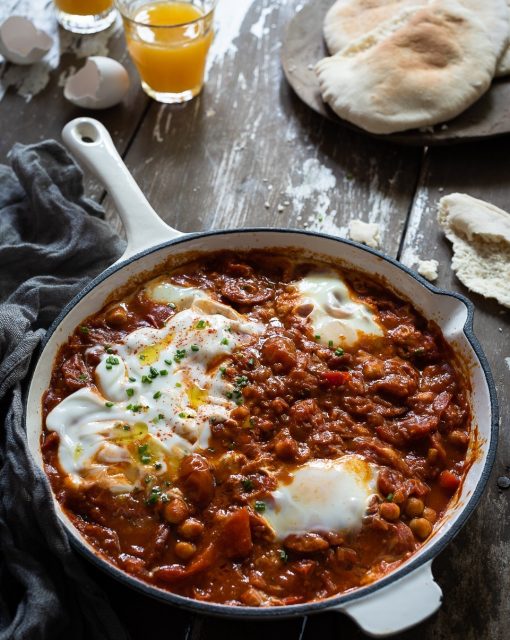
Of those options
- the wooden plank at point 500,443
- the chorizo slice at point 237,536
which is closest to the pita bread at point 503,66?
the wooden plank at point 500,443

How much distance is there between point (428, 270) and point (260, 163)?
1228mm

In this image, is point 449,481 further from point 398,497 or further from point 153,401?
point 153,401

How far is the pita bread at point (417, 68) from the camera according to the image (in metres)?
4.34

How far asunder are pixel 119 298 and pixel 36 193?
846 millimetres

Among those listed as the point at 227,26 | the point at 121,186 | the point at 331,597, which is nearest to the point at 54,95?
the point at 227,26

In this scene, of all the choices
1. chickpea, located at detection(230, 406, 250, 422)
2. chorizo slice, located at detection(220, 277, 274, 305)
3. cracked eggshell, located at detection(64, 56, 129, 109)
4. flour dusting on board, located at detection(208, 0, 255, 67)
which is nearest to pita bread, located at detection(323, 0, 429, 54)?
flour dusting on board, located at detection(208, 0, 255, 67)

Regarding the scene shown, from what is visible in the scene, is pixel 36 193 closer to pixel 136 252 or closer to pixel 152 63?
pixel 136 252

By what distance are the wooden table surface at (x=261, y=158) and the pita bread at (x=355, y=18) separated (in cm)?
40

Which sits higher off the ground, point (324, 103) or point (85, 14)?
point (85, 14)

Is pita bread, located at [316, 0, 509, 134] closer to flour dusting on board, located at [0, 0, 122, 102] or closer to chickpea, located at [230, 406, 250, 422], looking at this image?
flour dusting on board, located at [0, 0, 122, 102]

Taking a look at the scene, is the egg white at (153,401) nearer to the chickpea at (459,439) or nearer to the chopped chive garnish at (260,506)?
the chopped chive garnish at (260,506)

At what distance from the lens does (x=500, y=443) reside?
11.0 ft

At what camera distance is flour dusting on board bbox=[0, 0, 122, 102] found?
5.00 meters

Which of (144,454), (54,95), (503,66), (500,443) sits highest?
(503,66)
